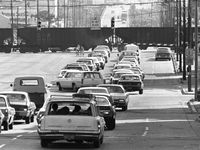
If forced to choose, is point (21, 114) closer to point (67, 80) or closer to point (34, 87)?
point (34, 87)

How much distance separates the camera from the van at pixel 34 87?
4203 cm

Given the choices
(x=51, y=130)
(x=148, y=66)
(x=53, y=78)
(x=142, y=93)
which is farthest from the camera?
(x=148, y=66)

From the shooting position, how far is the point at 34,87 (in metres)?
43.9

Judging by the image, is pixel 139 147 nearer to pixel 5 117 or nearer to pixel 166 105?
pixel 5 117

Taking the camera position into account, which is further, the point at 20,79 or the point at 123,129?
the point at 20,79

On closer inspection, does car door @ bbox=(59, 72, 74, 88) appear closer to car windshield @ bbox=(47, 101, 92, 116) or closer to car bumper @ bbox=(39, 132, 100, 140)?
car windshield @ bbox=(47, 101, 92, 116)

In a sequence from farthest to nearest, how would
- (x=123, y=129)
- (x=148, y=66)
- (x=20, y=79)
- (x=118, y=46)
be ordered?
(x=118, y=46)
(x=148, y=66)
(x=20, y=79)
(x=123, y=129)

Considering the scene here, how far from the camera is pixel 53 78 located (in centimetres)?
7481

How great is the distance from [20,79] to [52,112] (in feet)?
71.4

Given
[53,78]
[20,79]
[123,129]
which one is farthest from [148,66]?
[123,129]

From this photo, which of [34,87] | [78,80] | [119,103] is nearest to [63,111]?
[34,87]

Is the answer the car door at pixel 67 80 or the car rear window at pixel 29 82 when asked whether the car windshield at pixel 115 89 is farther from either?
the car door at pixel 67 80

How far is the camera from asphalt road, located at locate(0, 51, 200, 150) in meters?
25.4

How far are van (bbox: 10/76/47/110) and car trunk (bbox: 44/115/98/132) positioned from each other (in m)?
17.6
